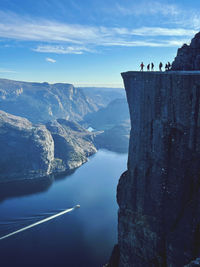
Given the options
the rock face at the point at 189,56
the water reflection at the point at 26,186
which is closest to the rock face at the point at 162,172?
the rock face at the point at 189,56

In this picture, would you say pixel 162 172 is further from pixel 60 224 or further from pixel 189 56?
pixel 60 224

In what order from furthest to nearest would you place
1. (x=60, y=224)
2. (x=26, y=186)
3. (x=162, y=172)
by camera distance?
(x=26, y=186) < (x=60, y=224) < (x=162, y=172)

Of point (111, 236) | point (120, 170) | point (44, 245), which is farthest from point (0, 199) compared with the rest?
point (120, 170)

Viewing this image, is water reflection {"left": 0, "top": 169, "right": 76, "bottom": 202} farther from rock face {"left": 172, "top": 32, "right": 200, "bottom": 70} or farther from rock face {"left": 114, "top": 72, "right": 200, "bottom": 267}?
rock face {"left": 172, "top": 32, "right": 200, "bottom": 70}

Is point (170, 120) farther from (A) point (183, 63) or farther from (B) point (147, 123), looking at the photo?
(A) point (183, 63)

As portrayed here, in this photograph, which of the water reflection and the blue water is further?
the water reflection

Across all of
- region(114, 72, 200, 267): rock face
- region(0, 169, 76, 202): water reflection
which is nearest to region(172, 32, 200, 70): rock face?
region(114, 72, 200, 267): rock face

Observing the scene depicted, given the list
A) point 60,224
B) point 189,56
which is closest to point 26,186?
point 60,224
